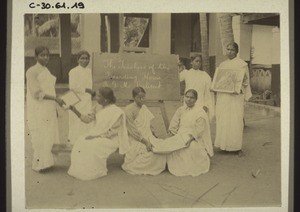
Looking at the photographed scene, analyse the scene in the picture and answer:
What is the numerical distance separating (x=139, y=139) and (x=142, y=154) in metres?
0.05

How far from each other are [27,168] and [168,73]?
0.55m

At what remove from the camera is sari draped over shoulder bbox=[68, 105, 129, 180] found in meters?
1.31

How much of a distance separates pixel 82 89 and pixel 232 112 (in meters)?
0.50

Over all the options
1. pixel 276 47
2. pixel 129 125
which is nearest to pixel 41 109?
pixel 129 125

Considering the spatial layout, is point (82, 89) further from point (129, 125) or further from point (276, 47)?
point (276, 47)

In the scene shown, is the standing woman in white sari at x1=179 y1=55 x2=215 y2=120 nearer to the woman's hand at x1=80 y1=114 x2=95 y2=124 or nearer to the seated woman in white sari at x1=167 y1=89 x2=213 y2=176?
the seated woman in white sari at x1=167 y1=89 x2=213 y2=176

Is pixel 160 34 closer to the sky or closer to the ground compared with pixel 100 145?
closer to the sky

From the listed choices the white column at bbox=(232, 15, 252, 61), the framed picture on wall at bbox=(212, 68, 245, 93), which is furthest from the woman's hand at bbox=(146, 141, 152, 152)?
the white column at bbox=(232, 15, 252, 61)

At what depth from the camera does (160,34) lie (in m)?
1.32

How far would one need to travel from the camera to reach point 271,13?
4.35 ft

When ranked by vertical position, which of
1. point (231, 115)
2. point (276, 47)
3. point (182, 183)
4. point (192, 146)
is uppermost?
point (276, 47)

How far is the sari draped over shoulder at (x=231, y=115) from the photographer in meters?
1.33

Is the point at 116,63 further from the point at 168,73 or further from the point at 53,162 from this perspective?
the point at 53,162

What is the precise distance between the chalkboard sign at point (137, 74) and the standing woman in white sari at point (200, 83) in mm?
33
